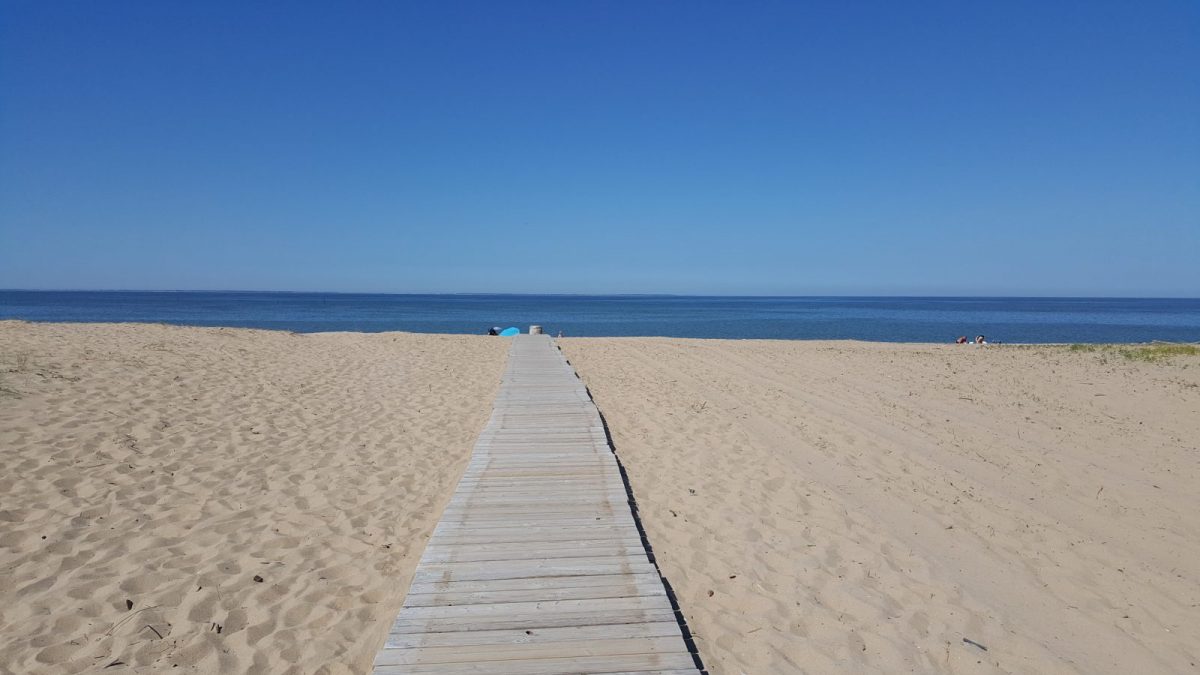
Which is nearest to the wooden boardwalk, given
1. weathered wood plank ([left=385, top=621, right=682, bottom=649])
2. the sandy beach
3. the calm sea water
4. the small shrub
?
weathered wood plank ([left=385, top=621, right=682, bottom=649])

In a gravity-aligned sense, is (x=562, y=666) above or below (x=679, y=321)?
above

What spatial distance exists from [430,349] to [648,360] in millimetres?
6840

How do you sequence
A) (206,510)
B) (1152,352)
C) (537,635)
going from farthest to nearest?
(1152,352) < (206,510) < (537,635)

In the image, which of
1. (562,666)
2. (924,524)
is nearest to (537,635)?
(562,666)

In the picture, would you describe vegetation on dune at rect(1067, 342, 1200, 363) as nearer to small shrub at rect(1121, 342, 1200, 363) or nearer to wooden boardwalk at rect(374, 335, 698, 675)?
small shrub at rect(1121, 342, 1200, 363)

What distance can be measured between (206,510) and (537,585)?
3498 millimetres

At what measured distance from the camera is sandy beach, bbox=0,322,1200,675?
12.0ft

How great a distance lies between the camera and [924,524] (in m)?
5.58

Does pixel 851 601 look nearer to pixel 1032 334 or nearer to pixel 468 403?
pixel 468 403

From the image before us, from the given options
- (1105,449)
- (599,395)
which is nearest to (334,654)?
(599,395)

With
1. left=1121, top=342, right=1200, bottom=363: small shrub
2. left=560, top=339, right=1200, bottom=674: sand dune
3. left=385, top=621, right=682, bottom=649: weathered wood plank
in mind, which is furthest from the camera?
left=1121, top=342, right=1200, bottom=363: small shrub

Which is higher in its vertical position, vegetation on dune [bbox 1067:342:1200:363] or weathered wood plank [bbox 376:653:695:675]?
vegetation on dune [bbox 1067:342:1200:363]

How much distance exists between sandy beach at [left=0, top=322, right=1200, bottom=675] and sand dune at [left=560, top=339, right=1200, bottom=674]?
3 centimetres

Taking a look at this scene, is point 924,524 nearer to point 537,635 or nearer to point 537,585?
point 537,585
